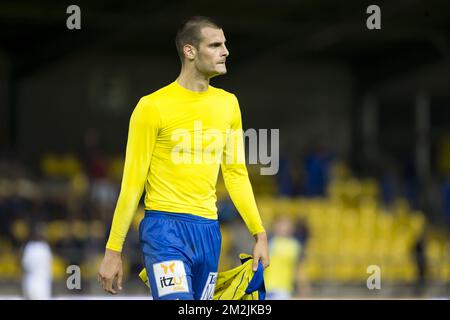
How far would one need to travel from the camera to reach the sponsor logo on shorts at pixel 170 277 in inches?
197

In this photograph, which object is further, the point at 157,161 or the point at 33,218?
the point at 33,218

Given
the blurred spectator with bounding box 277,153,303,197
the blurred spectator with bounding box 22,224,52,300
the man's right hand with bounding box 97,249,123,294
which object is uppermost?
the blurred spectator with bounding box 277,153,303,197

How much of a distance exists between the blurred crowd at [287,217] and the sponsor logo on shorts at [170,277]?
34.6 feet

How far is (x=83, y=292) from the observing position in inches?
683

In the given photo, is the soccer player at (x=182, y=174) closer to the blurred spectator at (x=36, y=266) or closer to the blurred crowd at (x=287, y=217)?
the blurred spectator at (x=36, y=266)

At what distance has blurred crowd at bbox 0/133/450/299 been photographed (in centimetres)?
1864

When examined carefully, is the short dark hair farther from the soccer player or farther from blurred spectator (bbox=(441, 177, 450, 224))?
blurred spectator (bbox=(441, 177, 450, 224))

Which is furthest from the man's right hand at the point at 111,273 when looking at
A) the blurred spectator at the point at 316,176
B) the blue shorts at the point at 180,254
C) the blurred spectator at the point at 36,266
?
the blurred spectator at the point at 316,176

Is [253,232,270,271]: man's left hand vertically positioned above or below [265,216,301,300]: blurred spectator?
above

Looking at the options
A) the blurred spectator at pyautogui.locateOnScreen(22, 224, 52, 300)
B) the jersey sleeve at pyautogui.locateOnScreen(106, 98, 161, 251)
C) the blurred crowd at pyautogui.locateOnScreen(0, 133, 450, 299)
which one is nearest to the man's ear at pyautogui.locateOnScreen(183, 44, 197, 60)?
the jersey sleeve at pyautogui.locateOnScreen(106, 98, 161, 251)

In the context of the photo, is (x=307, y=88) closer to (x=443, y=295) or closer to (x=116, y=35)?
(x=116, y=35)

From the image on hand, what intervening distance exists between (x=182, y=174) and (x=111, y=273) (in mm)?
588

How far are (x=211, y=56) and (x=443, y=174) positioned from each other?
22838 mm

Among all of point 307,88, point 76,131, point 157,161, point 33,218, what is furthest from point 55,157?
point 157,161
